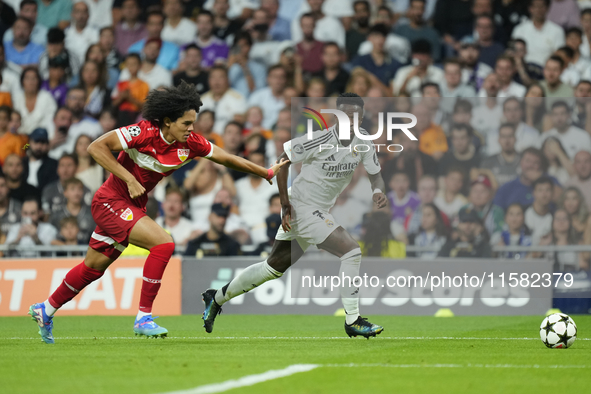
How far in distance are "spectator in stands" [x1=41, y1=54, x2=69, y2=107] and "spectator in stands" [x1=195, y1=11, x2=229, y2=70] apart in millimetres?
2739

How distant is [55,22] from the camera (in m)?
17.3

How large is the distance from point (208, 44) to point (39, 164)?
397cm

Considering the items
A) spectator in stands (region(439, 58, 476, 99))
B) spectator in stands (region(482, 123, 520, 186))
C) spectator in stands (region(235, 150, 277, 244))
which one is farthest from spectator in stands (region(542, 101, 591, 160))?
spectator in stands (region(235, 150, 277, 244))

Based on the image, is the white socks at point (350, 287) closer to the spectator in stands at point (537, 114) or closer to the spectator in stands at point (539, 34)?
the spectator in stands at point (537, 114)

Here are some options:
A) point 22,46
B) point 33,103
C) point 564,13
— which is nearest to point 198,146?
point 33,103

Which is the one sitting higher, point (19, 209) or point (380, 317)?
point (19, 209)

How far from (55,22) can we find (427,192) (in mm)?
9004

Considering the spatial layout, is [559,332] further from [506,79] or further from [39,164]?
[39,164]

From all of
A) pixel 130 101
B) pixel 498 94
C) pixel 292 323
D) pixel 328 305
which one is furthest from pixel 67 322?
pixel 498 94

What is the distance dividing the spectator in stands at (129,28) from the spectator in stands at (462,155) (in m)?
7.02

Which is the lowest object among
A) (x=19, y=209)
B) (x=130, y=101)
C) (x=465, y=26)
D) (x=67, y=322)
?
(x=67, y=322)

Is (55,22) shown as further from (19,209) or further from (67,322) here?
(67,322)

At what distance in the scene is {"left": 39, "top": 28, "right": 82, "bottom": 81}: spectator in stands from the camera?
16.6 meters

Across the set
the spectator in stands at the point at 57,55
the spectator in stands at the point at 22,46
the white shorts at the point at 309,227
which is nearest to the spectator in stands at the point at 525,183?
the white shorts at the point at 309,227
